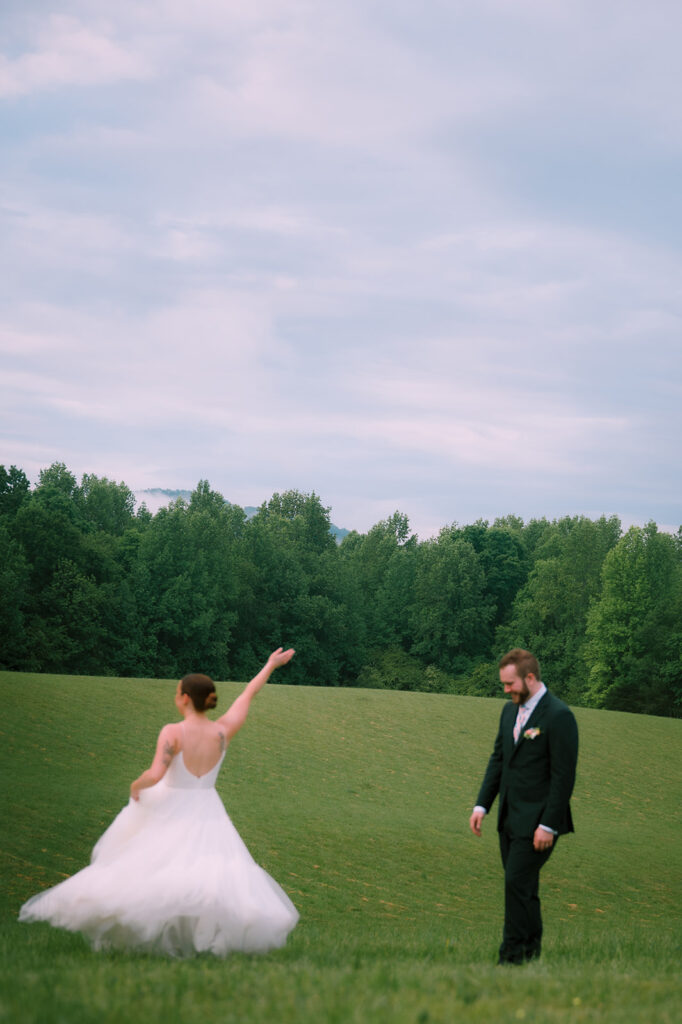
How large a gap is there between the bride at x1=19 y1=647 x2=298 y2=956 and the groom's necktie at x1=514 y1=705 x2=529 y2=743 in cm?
224

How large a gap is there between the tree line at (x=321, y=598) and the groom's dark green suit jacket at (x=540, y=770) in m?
52.1

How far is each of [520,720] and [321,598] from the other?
6868 centimetres

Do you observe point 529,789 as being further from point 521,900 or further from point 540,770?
point 521,900

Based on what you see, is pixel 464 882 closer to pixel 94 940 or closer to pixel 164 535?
pixel 94 940

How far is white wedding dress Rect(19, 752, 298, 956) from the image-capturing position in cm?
642

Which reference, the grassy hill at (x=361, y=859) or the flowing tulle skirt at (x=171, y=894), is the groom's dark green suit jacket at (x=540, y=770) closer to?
the grassy hill at (x=361, y=859)

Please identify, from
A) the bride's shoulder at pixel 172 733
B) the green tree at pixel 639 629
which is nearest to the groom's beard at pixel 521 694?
the bride's shoulder at pixel 172 733

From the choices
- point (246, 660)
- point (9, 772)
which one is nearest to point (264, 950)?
point (9, 772)

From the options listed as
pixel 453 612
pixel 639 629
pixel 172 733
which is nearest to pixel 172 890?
pixel 172 733

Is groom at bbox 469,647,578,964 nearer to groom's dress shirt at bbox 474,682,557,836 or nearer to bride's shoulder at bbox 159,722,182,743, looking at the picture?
groom's dress shirt at bbox 474,682,557,836

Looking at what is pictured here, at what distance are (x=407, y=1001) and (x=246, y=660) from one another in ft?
223

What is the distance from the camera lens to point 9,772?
2167 centimetres

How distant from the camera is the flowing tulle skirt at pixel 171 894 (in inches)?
253

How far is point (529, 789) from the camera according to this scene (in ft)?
24.9
